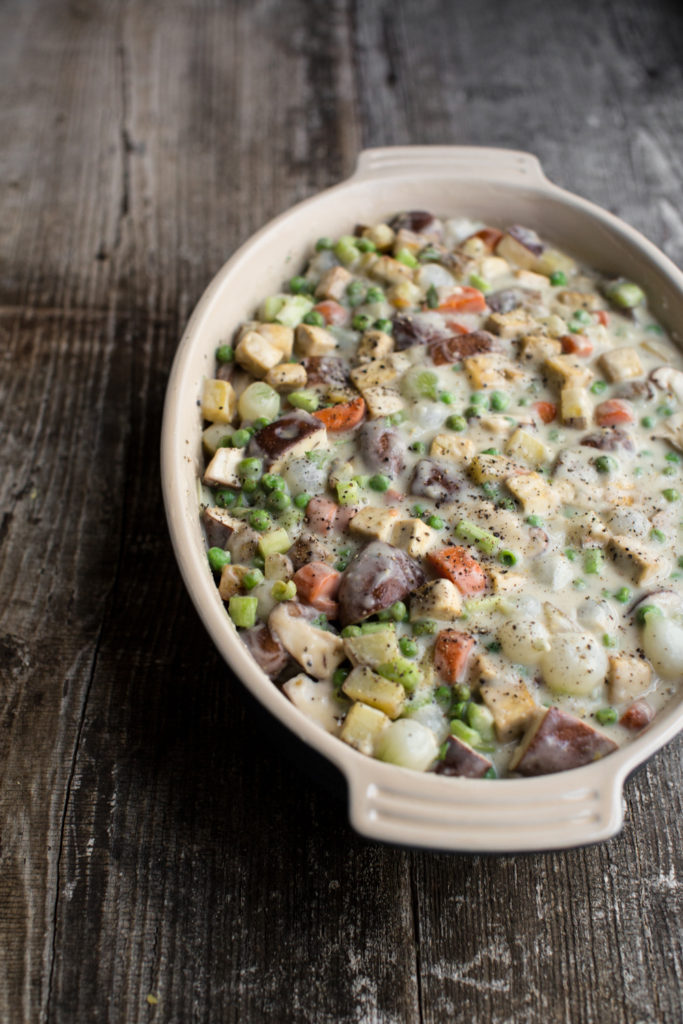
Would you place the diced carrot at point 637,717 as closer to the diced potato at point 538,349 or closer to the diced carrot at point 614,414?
the diced carrot at point 614,414

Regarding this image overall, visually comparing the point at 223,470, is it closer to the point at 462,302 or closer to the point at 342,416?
the point at 342,416

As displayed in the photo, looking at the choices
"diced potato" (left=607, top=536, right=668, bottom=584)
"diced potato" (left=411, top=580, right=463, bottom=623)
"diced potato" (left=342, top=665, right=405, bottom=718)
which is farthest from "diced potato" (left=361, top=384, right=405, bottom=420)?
"diced potato" (left=342, top=665, right=405, bottom=718)

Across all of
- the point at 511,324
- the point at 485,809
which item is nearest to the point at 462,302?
the point at 511,324

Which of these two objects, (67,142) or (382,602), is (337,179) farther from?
(382,602)

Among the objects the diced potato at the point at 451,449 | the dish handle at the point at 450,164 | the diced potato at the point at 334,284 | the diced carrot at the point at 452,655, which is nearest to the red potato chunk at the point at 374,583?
the diced carrot at the point at 452,655

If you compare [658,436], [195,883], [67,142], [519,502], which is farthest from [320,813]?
[67,142]
